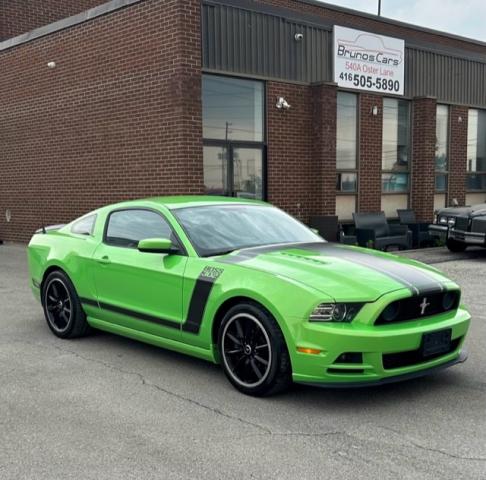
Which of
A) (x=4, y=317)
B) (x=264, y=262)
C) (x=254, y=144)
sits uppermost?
(x=254, y=144)

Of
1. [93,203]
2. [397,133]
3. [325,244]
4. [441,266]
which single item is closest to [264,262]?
[325,244]

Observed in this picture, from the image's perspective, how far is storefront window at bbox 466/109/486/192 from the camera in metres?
17.3

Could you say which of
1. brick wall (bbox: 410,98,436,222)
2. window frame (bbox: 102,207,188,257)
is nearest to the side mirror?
window frame (bbox: 102,207,188,257)

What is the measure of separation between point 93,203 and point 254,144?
12.1ft

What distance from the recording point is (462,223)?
40.4ft

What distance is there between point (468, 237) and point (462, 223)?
0.33 m

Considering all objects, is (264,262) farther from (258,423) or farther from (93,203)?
(93,203)

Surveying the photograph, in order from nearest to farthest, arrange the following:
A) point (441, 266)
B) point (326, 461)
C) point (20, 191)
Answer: point (326, 461) → point (441, 266) → point (20, 191)

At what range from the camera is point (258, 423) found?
13.3ft

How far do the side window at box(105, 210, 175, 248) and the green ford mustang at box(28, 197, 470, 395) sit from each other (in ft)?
0.04

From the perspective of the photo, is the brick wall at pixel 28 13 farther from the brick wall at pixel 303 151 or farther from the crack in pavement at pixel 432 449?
the crack in pavement at pixel 432 449

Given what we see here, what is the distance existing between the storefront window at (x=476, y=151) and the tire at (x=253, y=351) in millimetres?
14391

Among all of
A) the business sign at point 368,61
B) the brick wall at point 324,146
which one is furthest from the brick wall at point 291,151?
the business sign at point 368,61

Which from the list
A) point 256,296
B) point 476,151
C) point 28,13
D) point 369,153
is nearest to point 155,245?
point 256,296
